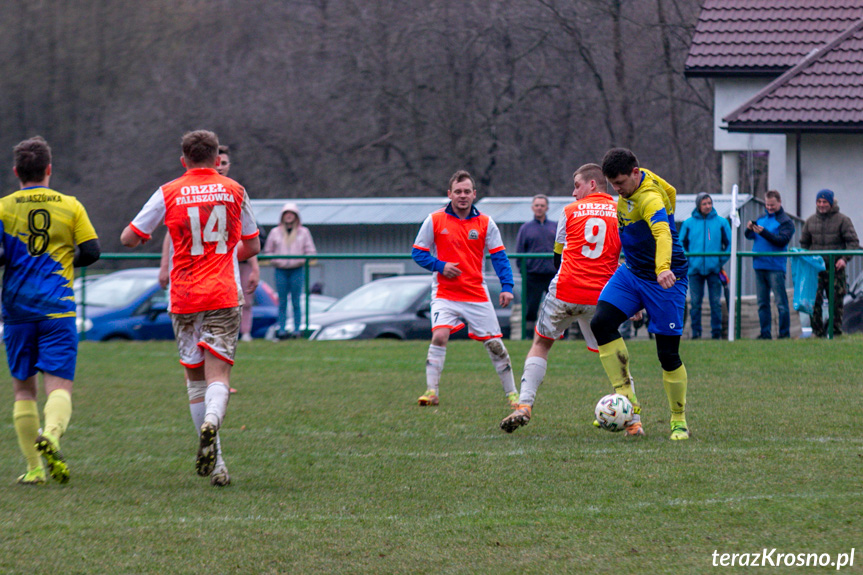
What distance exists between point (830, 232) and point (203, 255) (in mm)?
10982

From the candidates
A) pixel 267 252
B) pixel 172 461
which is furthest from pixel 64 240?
pixel 267 252

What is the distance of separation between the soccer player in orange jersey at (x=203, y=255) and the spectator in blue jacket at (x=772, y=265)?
10.2 m

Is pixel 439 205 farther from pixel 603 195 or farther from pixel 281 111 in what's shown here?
pixel 603 195

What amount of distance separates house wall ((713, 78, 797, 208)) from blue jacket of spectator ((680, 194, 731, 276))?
20.7 ft

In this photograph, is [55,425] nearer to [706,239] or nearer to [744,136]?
[706,239]

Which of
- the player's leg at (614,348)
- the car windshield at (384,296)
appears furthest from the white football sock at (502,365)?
the car windshield at (384,296)

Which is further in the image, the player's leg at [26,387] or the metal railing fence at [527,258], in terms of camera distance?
the metal railing fence at [527,258]

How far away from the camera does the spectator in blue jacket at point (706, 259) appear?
14805 mm

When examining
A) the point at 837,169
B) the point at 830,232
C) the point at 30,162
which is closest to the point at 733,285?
the point at 830,232

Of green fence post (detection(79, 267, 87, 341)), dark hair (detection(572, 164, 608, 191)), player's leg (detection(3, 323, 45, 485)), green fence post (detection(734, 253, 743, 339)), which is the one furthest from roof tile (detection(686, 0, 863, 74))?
player's leg (detection(3, 323, 45, 485))

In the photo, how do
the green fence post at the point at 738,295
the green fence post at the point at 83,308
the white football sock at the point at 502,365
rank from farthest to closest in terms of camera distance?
1. the green fence post at the point at 83,308
2. the green fence post at the point at 738,295
3. the white football sock at the point at 502,365

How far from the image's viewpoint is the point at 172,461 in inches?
266

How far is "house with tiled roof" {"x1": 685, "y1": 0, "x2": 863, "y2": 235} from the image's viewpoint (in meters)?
19.0

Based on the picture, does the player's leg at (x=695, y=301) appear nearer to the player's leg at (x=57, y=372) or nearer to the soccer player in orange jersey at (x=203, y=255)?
the soccer player in orange jersey at (x=203, y=255)
